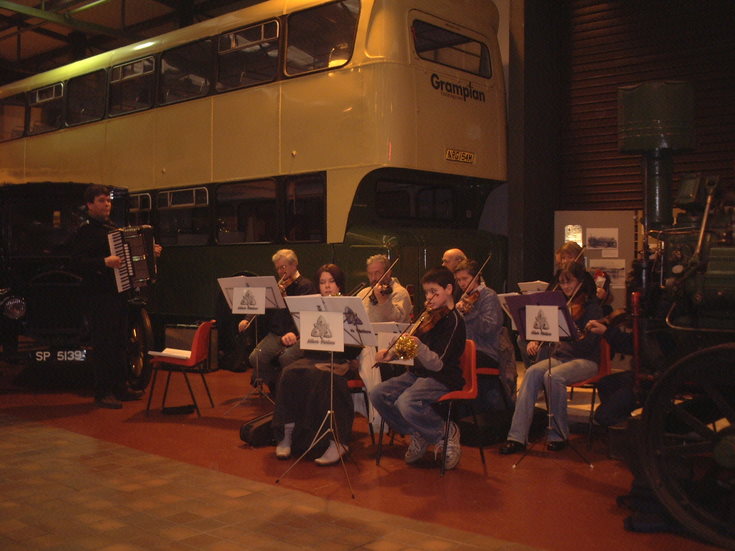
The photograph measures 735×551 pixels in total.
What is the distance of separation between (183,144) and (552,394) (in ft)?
21.1

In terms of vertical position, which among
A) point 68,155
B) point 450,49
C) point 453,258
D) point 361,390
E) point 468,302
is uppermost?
point 450,49

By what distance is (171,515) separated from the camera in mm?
4609

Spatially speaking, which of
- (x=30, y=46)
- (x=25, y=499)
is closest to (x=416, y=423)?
(x=25, y=499)

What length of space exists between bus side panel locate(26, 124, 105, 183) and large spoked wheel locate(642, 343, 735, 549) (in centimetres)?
971

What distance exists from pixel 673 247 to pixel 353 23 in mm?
5271

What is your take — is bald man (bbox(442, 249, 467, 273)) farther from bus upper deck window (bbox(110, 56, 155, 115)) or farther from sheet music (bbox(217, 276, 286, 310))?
bus upper deck window (bbox(110, 56, 155, 115))

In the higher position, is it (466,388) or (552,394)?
(466,388)

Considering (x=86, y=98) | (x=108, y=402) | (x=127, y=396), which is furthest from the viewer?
(x=86, y=98)

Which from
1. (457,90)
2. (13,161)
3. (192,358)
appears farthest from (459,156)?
(13,161)

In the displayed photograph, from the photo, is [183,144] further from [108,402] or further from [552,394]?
[552,394]

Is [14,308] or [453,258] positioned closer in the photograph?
[453,258]

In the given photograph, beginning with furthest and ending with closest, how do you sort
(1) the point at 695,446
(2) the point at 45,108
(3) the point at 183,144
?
(2) the point at 45,108 → (3) the point at 183,144 → (1) the point at 695,446

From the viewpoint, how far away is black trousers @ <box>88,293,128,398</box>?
8078mm

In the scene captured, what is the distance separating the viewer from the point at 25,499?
4.90m
